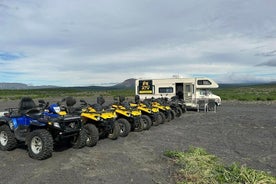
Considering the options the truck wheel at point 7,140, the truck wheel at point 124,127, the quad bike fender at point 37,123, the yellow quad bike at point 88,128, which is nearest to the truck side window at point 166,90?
the truck wheel at point 124,127

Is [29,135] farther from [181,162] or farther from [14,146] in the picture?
[181,162]

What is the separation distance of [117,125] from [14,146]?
349cm

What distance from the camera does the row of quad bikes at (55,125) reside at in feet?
23.4

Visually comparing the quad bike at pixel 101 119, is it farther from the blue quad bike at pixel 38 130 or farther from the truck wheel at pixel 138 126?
the truck wheel at pixel 138 126

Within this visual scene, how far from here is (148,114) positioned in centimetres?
1320

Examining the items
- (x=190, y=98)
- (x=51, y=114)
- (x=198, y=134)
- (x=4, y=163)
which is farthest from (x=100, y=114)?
(x=190, y=98)

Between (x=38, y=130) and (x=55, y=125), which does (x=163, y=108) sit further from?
(x=38, y=130)

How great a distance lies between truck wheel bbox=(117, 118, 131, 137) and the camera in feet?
34.2

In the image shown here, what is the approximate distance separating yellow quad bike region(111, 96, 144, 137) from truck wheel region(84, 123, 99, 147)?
203 centimetres

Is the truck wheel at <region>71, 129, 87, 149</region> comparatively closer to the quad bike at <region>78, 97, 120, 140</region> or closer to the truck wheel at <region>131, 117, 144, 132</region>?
the quad bike at <region>78, 97, 120, 140</region>

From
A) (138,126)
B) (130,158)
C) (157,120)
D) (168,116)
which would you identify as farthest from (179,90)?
(130,158)

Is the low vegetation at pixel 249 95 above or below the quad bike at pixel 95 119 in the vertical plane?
below

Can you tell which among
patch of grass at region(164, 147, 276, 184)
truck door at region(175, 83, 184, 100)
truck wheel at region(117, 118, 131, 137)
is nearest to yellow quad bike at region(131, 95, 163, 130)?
truck wheel at region(117, 118, 131, 137)

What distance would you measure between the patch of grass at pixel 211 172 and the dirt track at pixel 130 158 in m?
0.31
